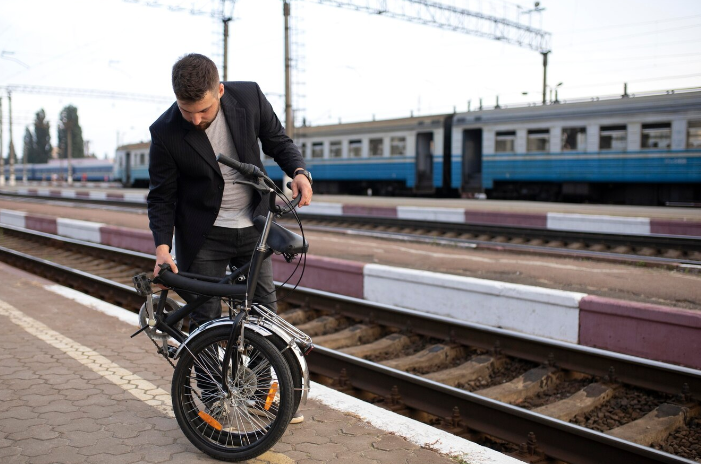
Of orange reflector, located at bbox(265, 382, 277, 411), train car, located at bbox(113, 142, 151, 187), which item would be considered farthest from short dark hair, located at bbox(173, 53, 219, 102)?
train car, located at bbox(113, 142, 151, 187)

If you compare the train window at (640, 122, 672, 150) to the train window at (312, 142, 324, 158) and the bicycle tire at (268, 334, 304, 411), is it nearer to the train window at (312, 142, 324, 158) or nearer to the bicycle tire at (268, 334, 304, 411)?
the train window at (312, 142, 324, 158)

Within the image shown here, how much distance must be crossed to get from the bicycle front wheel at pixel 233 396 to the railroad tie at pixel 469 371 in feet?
6.74

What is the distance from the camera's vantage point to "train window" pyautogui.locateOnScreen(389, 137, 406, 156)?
2558 centimetres

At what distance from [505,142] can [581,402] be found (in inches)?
743

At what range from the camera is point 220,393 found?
305 cm

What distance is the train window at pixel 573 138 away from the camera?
20172 millimetres

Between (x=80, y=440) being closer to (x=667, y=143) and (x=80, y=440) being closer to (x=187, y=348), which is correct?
(x=187, y=348)

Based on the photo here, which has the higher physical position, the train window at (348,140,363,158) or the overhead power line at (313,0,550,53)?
the overhead power line at (313,0,550,53)

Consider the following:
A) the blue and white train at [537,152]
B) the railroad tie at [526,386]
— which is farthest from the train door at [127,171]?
the railroad tie at [526,386]

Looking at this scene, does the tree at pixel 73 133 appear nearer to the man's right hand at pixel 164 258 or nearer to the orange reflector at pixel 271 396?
the man's right hand at pixel 164 258

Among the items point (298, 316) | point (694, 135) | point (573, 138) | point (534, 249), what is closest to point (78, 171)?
point (573, 138)

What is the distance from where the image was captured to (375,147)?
26.6 m

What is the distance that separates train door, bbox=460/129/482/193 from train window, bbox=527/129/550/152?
8.87 ft

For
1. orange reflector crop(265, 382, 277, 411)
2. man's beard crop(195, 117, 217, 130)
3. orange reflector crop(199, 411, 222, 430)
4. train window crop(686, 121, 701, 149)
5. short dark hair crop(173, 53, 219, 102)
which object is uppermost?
train window crop(686, 121, 701, 149)
